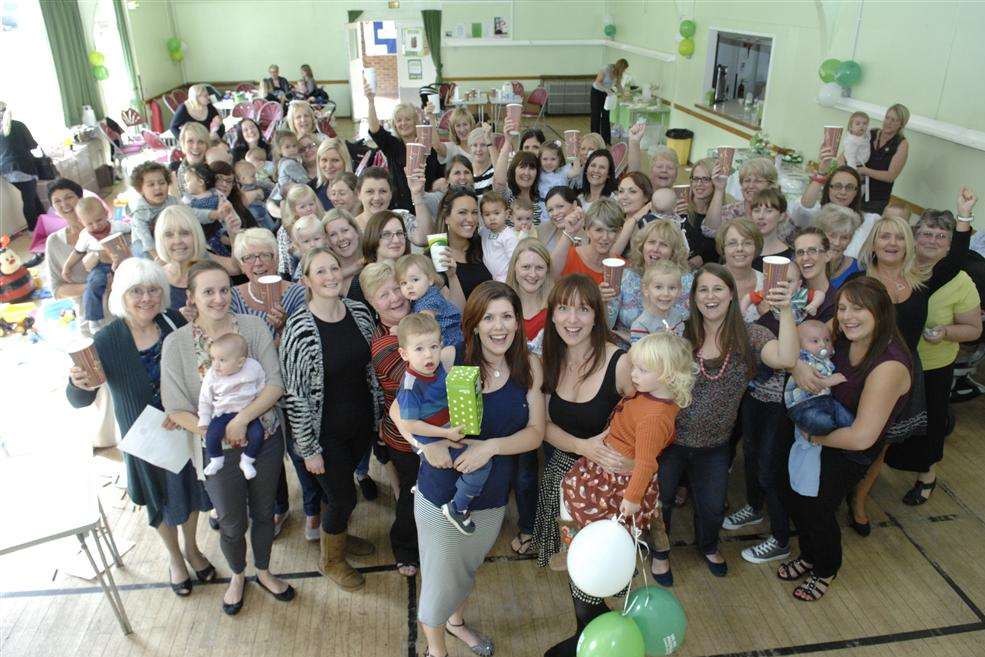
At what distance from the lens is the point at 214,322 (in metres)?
2.56

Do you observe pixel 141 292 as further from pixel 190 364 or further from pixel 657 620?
pixel 657 620

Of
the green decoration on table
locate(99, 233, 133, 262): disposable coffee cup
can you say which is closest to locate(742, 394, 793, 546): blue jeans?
the green decoration on table

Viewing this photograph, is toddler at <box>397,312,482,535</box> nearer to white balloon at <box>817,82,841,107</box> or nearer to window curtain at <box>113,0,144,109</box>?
white balloon at <box>817,82,841,107</box>

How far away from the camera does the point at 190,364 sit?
2.57 m

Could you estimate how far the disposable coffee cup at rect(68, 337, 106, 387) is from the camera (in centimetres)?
232

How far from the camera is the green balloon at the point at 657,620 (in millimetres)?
2168

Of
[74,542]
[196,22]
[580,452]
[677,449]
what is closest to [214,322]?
[580,452]

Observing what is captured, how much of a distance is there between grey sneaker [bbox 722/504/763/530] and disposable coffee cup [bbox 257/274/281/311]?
248 centimetres

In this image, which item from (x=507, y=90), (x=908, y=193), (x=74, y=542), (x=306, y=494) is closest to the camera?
(x=306, y=494)

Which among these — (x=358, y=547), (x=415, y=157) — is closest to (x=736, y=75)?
(x=415, y=157)

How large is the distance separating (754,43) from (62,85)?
33.1ft

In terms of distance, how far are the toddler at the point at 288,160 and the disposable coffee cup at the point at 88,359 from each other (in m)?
2.49

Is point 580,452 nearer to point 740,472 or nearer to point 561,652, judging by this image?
point 561,652

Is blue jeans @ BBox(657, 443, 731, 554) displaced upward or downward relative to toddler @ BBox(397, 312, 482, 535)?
downward
